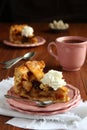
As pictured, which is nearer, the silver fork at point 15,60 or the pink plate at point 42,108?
the pink plate at point 42,108

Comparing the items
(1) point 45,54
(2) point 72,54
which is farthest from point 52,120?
(1) point 45,54

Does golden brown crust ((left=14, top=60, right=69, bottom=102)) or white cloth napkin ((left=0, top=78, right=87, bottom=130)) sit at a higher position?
golden brown crust ((left=14, top=60, right=69, bottom=102))

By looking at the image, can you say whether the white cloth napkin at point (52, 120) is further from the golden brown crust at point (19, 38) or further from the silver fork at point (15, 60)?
the golden brown crust at point (19, 38)

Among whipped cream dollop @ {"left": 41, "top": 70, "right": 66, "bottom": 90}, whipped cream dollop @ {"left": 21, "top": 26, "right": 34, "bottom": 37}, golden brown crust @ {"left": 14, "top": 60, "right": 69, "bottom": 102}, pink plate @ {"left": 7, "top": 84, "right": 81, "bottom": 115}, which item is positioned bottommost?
whipped cream dollop @ {"left": 21, "top": 26, "right": 34, "bottom": 37}

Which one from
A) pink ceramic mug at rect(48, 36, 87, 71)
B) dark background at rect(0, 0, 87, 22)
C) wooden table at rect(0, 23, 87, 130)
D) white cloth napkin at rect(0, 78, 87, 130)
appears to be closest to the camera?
white cloth napkin at rect(0, 78, 87, 130)

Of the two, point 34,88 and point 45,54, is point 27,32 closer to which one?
point 45,54

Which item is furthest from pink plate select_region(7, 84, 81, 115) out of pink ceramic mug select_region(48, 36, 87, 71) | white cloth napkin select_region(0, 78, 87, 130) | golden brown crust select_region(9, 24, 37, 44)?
golden brown crust select_region(9, 24, 37, 44)

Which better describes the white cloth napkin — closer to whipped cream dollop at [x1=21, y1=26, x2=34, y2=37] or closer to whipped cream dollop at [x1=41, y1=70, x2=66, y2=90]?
whipped cream dollop at [x1=41, y1=70, x2=66, y2=90]

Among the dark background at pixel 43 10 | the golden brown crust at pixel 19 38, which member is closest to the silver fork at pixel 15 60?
the golden brown crust at pixel 19 38
